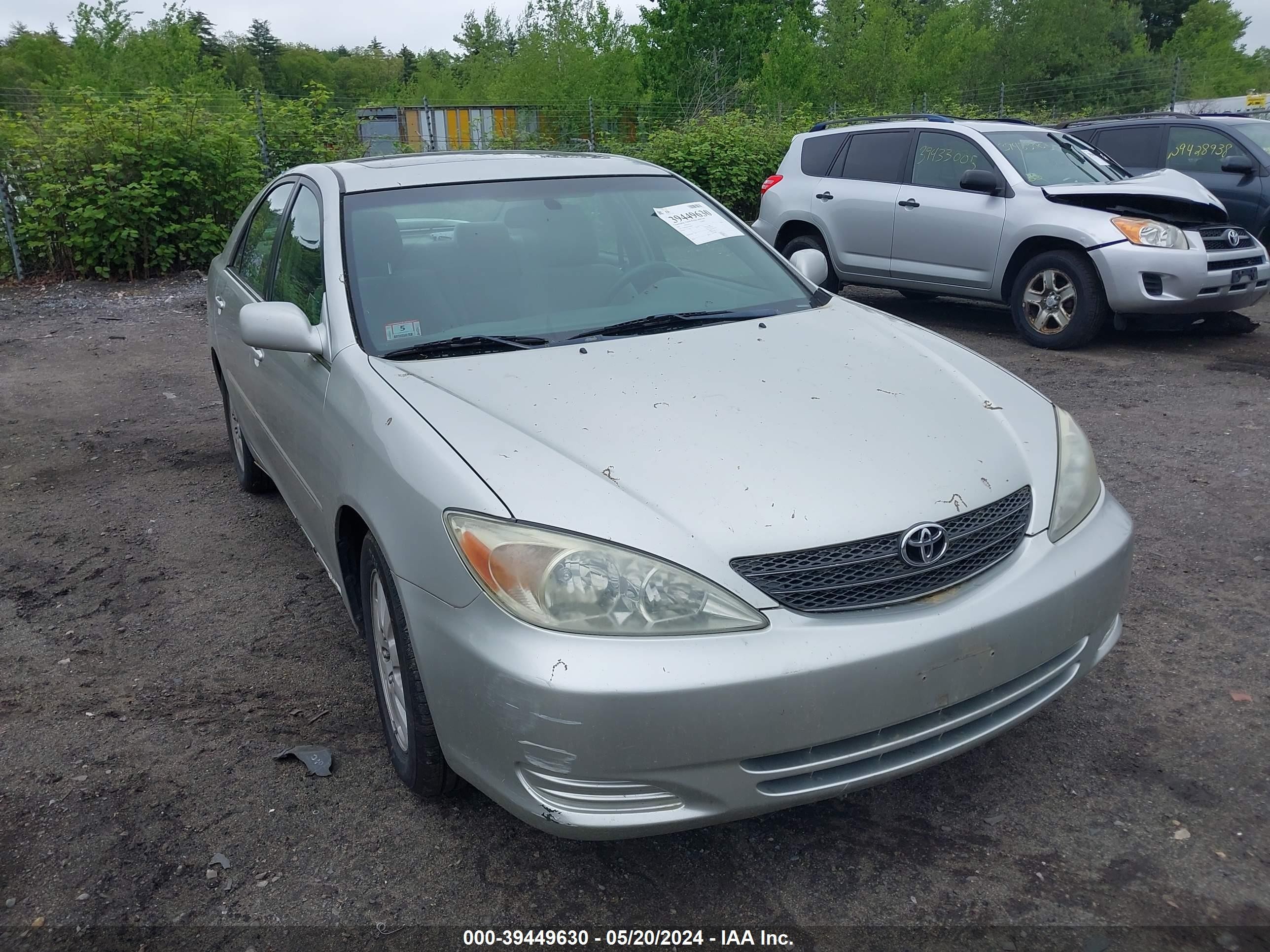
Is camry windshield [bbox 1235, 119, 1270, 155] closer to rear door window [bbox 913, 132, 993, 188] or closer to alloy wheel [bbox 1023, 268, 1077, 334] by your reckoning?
rear door window [bbox 913, 132, 993, 188]

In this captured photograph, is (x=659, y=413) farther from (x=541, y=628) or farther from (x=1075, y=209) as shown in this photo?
(x=1075, y=209)

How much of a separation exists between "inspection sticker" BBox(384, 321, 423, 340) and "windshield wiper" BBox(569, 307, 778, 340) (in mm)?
467

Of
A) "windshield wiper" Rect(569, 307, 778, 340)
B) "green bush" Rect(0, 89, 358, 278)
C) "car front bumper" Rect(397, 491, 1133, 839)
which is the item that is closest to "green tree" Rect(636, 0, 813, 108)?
"green bush" Rect(0, 89, 358, 278)

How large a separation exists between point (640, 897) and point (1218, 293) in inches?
280

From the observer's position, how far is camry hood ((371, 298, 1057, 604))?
2.23m

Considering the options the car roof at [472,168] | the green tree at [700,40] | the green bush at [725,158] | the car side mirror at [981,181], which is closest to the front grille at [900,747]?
the car roof at [472,168]

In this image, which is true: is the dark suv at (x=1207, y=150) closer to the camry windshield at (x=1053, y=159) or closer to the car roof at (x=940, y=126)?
the camry windshield at (x=1053, y=159)

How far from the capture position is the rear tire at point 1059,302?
25.3 ft

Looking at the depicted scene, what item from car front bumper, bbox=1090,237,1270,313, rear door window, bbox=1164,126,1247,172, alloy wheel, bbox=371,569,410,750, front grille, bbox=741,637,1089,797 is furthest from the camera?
rear door window, bbox=1164,126,1247,172

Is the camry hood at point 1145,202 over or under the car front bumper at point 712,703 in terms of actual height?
over

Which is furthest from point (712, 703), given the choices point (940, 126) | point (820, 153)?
point (820, 153)

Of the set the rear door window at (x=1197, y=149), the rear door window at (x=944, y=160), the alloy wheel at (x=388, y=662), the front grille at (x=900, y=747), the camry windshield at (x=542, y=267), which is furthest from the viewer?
the rear door window at (x=1197, y=149)

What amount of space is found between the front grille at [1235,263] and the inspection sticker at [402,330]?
6540mm

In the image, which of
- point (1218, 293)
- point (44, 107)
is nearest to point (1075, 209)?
point (1218, 293)
